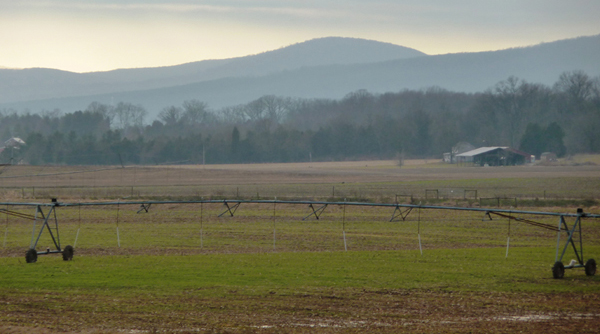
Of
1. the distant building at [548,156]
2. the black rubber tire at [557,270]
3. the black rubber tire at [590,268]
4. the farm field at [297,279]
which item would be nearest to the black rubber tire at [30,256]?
the farm field at [297,279]

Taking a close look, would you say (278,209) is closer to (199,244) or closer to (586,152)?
(199,244)

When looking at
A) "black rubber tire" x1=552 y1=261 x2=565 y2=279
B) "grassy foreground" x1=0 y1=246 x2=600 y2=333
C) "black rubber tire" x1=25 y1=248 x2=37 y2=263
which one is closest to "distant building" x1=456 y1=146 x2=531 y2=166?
"grassy foreground" x1=0 y1=246 x2=600 y2=333

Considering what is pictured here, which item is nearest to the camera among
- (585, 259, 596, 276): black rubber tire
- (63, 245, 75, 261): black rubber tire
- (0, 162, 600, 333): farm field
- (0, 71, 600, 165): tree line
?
(0, 162, 600, 333): farm field

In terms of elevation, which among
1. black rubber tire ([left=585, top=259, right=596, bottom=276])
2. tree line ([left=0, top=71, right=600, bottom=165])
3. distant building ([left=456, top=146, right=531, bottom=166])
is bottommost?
black rubber tire ([left=585, top=259, right=596, bottom=276])

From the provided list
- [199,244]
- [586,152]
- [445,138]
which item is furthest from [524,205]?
[445,138]

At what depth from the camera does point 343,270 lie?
928 inches

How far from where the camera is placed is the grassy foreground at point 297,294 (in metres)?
16.3

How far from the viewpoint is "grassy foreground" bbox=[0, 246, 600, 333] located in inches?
642

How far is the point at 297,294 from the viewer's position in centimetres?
1958

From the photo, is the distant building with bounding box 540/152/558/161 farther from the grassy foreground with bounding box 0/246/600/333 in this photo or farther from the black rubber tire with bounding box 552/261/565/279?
the black rubber tire with bounding box 552/261/565/279

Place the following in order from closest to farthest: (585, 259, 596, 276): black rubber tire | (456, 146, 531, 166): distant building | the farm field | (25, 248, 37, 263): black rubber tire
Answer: the farm field
(585, 259, 596, 276): black rubber tire
(25, 248, 37, 263): black rubber tire
(456, 146, 531, 166): distant building

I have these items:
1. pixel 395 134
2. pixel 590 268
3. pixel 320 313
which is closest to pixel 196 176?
pixel 395 134

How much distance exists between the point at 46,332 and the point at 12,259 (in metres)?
13.2

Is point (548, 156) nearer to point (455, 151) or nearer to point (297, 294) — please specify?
point (455, 151)
